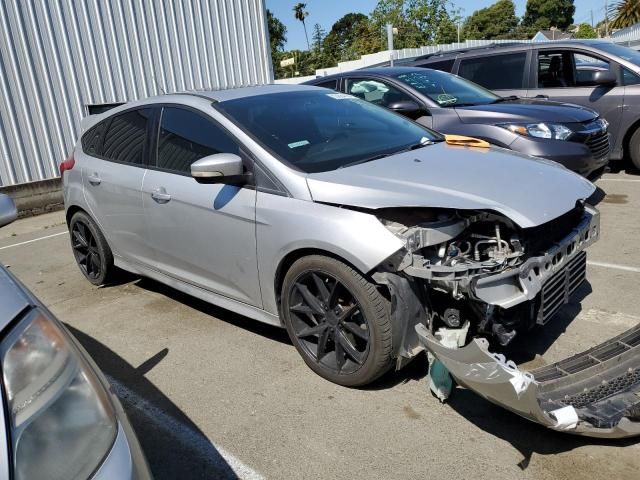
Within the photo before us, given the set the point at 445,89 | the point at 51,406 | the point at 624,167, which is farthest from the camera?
the point at 624,167

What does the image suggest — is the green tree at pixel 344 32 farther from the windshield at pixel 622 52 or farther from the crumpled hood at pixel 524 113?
the crumpled hood at pixel 524 113

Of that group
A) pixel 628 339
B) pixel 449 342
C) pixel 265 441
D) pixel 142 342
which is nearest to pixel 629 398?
pixel 628 339

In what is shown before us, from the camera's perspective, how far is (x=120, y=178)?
14.0 feet

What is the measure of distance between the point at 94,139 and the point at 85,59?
585cm

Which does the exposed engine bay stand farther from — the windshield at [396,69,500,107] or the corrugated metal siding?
the corrugated metal siding

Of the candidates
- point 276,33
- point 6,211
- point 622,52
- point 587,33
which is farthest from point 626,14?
point 6,211

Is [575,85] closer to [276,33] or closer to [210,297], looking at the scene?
[210,297]

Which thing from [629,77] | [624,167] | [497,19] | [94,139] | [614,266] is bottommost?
[624,167]

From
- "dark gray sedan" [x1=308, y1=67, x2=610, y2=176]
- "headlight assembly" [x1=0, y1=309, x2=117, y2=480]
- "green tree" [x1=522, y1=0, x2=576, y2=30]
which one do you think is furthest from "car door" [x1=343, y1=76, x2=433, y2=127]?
"green tree" [x1=522, y1=0, x2=576, y2=30]

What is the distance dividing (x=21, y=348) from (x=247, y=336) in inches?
95.0

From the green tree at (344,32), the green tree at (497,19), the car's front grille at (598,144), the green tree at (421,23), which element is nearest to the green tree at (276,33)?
the green tree at (344,32)

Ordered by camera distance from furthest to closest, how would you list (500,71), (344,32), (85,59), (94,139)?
(344,32), (85,59), (500,71), (94,139)

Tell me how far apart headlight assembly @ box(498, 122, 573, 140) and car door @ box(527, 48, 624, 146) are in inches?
82.6

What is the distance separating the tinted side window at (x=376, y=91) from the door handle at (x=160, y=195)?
3.37 m
